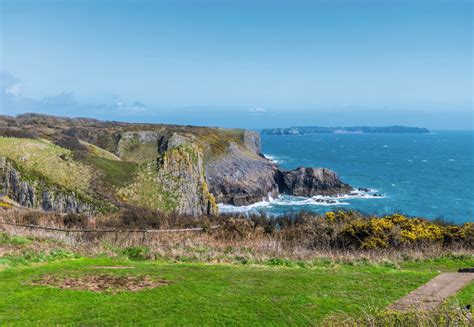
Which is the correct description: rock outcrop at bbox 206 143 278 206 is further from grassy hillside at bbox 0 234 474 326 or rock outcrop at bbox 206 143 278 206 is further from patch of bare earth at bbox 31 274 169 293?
patch of bare earth at bbox 31 274 169 293

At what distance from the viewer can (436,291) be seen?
34.5 ft

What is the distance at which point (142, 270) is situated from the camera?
12320mm

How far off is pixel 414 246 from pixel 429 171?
10875 cm

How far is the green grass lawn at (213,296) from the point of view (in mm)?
8555

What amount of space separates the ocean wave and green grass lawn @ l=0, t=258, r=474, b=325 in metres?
58.8

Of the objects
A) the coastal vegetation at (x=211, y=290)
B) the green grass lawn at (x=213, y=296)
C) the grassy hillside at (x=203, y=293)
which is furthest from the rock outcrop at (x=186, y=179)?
the green grass lawn at (x=213, y=296)

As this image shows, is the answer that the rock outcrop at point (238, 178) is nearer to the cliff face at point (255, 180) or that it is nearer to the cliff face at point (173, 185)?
the cliff face at point (255, 180)

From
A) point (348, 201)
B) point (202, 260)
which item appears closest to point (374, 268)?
point (202, 260)

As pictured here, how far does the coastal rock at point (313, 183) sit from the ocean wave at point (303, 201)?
1.66m

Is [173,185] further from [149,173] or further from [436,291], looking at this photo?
[436,291]

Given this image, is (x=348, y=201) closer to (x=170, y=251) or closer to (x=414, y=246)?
(x=414, y=246)

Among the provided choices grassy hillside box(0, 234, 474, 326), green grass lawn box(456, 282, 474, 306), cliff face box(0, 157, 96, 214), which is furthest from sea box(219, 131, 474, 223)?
green grass lawn box(456, 282, 474, 306)

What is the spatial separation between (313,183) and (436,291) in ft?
250

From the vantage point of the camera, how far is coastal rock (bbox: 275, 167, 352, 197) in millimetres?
85125
